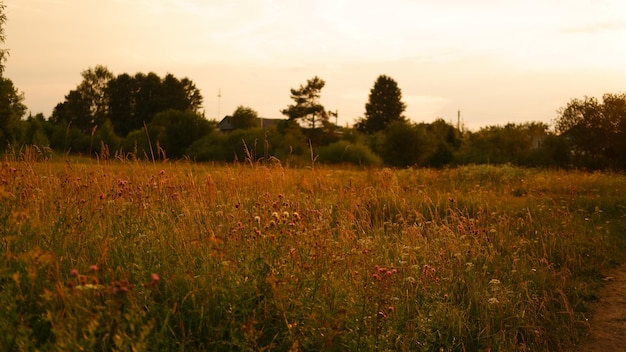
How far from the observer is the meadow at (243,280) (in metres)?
3.62

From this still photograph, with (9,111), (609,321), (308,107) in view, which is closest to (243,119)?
(308,107)

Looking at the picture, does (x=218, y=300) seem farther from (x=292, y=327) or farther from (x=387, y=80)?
(x=387, y=80)

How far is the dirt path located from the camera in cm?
560

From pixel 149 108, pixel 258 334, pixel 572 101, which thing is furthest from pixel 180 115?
pixel 258 334

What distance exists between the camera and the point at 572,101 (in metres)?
40.0

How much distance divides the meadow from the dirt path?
15cm

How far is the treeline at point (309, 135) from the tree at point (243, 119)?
10 cm

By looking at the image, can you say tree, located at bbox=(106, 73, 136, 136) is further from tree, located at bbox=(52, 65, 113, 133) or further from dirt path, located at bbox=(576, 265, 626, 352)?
dirt path, located at bbox=(576, 265, 626, 352)

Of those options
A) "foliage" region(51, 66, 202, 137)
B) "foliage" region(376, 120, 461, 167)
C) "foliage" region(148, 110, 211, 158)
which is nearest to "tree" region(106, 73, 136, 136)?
"foliage" region(51, 66, 202, 137)

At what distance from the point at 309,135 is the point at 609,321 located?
151 ft

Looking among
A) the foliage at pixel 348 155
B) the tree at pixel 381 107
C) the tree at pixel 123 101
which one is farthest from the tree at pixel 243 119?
the tree at pixel 381 107

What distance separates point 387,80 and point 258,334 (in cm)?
7585

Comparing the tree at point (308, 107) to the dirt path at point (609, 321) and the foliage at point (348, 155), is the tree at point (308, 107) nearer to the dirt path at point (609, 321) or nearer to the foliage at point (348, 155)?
the foliage at point (348, 155)

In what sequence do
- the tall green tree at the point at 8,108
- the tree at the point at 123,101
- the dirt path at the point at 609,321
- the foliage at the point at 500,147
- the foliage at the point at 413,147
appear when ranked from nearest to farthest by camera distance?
the dirt path at the point at 609,321
the tall green tree at the point at 8,108
the foliage at the point at 500,147
the foliage at the point at 413,147
the tree at the point at 123,101
